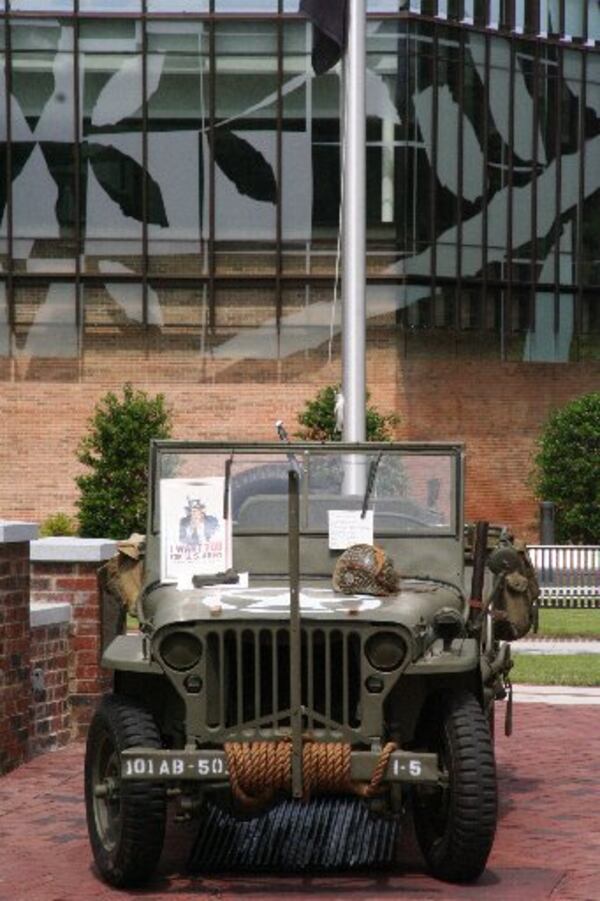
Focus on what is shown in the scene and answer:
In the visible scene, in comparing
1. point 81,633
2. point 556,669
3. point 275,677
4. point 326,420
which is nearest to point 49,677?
point 81,633

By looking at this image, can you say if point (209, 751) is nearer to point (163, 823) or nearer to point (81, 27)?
point (163, 823)

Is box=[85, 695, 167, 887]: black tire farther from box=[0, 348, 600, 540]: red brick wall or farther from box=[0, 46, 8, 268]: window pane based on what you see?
box=[0, 46, 8, 268]: window pane

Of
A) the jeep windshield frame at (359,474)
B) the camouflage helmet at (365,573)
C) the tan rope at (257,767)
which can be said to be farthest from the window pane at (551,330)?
the tan rope at (257,767)

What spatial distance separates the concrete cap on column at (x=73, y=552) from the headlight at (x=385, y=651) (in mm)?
5163

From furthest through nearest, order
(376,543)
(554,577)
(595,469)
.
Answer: (595,469), (554,577), (376,543)

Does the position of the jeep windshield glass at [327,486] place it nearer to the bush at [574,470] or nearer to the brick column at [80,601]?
the brick column at [80,601]

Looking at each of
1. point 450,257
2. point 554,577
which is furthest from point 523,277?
point 554,577

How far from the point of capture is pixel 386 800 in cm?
962

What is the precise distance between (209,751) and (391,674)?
0.83 meters

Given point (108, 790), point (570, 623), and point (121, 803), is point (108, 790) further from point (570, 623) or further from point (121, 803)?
point (570, 623)

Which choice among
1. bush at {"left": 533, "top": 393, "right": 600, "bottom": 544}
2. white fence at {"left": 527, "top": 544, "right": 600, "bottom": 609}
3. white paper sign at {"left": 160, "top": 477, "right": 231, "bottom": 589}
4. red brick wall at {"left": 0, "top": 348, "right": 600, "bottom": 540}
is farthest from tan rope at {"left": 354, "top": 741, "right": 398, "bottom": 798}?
red brick wall at {"left": 0, "top": 348, "right": 600, "bottom": 540}

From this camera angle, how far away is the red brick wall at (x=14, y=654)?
12938 millimetres

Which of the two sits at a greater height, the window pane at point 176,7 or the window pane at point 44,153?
the window pane at point 176,7

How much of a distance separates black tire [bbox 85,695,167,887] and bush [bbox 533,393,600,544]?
35801 millimetres
